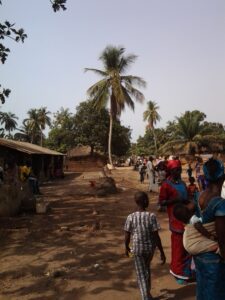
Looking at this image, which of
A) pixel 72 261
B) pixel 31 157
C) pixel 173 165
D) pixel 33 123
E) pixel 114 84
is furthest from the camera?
pixel 33 123

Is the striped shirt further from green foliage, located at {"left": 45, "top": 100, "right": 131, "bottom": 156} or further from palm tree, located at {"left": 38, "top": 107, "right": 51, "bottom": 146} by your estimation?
palm tree, located at {"left": 38, "top": 107, "right": 51, "bottom": 146}

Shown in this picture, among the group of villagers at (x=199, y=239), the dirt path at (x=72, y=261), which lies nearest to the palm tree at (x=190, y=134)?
the dirt path at (x=72, y=261)

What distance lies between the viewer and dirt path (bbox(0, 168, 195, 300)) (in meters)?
4.91

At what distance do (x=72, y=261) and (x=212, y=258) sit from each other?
12.4 ft

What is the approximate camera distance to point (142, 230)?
162 inches

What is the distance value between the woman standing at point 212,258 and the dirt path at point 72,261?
1.67m

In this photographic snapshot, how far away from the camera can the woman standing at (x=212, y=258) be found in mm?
2857

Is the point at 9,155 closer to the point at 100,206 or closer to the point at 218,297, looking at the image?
the point at 100,206

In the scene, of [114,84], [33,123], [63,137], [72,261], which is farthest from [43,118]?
[72,261]

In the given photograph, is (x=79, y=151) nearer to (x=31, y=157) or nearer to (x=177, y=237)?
(x=31, y=157)

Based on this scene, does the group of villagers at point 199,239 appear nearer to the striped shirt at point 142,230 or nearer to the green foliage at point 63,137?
the striped shirt at point 142,230

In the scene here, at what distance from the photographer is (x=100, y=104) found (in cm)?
3484

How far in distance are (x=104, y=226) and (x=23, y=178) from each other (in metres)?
7.12

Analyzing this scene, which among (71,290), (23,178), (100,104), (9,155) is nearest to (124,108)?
(100,104)
